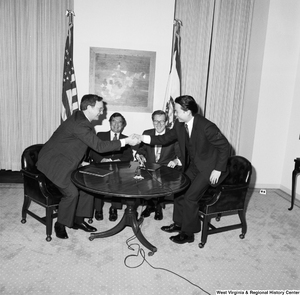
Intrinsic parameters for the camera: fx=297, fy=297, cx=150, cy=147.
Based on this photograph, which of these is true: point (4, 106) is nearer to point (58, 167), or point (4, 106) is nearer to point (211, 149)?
point (58, 167)

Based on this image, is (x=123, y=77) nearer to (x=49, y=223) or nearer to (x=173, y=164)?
(x=173, y=164)

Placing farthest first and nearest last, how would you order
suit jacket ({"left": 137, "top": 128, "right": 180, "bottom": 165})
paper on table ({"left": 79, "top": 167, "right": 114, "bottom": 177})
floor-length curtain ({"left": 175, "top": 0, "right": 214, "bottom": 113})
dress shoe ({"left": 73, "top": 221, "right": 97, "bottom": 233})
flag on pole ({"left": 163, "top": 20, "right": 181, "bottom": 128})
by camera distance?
1. floor-length curtain ({"left": 175, "top": 0, "right": 214, "bottom": 113})
2. flag on pole ({"left": 163, "top": 20, "right": 181, "bottom": 128})
3. suit jacket ({"left": 137, "top": 128, "right": 180, "bottom": 165})
4. dress shoe ({"left": 73, "top": 221, "right": 97, "bottom": 233})
5. paper on table ({"left": 79, "top": 167, "right": 114, "bottom": 177})

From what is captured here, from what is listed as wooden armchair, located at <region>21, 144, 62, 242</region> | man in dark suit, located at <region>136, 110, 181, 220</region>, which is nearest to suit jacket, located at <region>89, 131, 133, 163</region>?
man in dark suit, located at <region>136, 110, 181, 220</region>

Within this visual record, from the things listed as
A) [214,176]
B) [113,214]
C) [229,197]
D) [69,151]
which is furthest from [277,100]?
[69,151]

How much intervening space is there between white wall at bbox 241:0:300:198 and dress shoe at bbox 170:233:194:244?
285 centimetres

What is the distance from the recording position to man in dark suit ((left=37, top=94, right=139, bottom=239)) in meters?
3.34

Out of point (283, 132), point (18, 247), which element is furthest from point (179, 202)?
point (283, 132)

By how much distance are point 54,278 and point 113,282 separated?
0.53m

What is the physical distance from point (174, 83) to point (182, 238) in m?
2.75

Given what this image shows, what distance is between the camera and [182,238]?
136 inches

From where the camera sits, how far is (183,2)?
5320 millimetres

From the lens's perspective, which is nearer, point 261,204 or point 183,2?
point 261,204

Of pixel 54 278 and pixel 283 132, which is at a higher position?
pixel 283 132

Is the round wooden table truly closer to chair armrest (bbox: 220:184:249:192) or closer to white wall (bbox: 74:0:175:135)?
chair armrest (bbox: 220:184:249:192)
